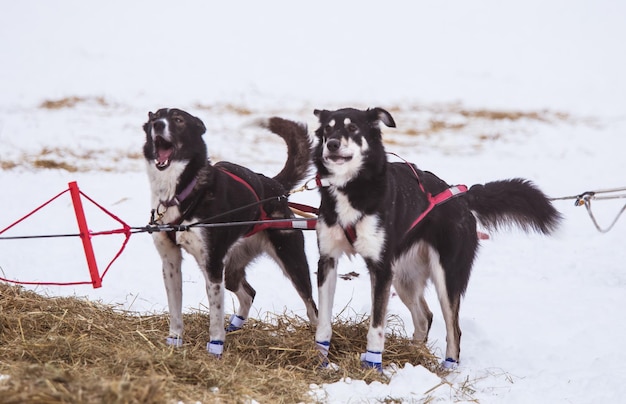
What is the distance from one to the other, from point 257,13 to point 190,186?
64.4 ft

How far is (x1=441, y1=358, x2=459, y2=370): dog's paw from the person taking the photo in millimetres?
4203

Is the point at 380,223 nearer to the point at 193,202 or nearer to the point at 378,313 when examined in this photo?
the point at 378,313

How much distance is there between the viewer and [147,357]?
3.23 m

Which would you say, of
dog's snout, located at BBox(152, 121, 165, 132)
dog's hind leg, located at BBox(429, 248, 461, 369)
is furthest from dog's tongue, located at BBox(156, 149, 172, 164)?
dog's hind leg, located at BBox(429, 248, 461, 369)

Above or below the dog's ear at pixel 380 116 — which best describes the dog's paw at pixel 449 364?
below

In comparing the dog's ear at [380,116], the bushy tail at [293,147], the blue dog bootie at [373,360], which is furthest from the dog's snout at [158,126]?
the blue dog bootie at [373,360]

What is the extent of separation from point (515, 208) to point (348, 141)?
1.40 metres

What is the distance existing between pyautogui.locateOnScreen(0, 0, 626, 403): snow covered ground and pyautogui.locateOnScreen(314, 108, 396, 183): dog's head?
3.44 feet

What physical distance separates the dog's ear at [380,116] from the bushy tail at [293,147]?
32.1 inches

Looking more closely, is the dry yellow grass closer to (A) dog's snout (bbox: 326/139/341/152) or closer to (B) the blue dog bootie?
(B) the blue dog bootie

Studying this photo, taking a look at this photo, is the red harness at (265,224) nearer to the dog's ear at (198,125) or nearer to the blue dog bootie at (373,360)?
the dog's ear at (198,125)

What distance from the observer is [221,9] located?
74.2ft

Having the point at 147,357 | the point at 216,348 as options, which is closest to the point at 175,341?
the point at 216,348

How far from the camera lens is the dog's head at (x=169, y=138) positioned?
381 cm
